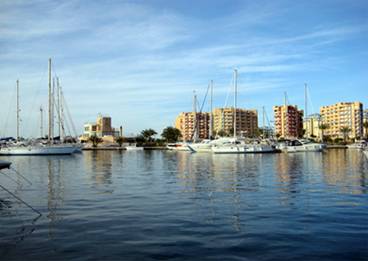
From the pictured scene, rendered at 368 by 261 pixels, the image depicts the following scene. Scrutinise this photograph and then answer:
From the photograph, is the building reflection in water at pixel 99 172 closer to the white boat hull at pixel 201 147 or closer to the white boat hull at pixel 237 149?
the white boat hull at pixel 237 149

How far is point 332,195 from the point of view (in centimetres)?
2220

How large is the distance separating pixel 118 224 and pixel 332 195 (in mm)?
13342

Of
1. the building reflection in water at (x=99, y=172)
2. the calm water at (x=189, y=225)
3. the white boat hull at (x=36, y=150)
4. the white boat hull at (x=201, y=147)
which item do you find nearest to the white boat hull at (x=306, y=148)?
the white boat hull at (x=201, y=147)

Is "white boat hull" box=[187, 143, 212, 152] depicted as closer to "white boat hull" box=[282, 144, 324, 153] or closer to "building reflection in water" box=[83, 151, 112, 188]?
"white boat hull" box=[282, 144, 324, 153]

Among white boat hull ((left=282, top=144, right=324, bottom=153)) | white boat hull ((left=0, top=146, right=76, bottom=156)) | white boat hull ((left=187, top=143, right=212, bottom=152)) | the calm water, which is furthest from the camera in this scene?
white boat hull ((left=187, top=143, right=212, bottom=152))

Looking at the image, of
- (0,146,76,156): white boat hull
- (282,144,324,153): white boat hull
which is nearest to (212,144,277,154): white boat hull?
(282,144,324,153): white boat hull

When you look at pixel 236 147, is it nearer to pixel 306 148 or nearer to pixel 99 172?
pixel 306 148

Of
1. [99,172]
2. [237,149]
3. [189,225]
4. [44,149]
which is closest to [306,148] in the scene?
[237,149]

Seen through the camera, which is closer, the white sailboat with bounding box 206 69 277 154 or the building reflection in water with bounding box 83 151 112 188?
the building reflection in water with bounding box 83 151 112 188

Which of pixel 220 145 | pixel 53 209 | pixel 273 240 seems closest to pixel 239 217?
pixel 273 240

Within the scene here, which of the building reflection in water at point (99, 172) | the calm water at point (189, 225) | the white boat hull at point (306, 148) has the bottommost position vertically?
the calm water at point (189, 225)

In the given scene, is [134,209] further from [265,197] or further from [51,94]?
[51,94]

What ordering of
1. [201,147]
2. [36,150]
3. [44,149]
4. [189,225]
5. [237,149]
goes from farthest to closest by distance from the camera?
[201,147], [237,149], [44,149], [36,150], [189,225]

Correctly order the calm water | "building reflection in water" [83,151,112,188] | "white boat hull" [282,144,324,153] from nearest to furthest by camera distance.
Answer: the calm water < "building reflection in water" [83,151,112,188] < "white boat hull" [282,144,324,153]
